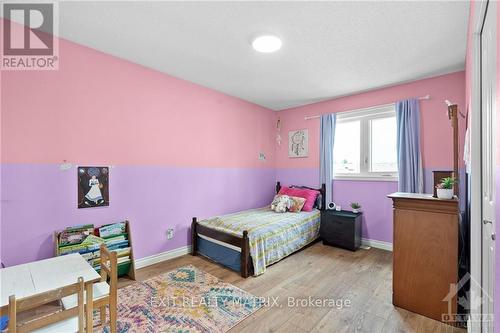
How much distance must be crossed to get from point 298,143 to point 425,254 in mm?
2898

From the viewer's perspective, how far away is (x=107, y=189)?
2.58 m

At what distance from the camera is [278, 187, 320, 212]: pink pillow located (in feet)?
13.0

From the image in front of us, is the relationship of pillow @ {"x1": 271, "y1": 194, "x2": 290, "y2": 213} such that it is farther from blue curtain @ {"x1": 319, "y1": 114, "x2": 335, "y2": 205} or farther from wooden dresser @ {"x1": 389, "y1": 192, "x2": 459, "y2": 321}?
wooden dresser @ {"x1": 389, "y1": 192, "x2": 459, "y2": 321}

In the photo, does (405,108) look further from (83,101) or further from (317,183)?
(83,101)

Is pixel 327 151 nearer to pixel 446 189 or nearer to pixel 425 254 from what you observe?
pixel 446 189

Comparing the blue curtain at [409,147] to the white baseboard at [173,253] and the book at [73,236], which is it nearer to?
the white baseboard at [173,253]

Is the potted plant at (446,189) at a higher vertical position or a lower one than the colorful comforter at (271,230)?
A: higher

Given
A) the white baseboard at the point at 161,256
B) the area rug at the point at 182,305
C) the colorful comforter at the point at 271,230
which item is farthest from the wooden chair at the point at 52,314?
the colorful comforter at the point at 271,230

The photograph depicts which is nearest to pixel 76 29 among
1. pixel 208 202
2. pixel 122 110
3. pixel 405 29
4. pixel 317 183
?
pixel 122 110

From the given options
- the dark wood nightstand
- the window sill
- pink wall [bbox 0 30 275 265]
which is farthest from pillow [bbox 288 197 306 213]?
pink wall [bbox 0 30 275 265]

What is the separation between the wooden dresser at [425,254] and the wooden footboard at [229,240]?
1.43m

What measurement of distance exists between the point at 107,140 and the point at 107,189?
1.77ft

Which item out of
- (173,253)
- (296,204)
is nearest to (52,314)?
(173,253)

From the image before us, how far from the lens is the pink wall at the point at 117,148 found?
207cm
